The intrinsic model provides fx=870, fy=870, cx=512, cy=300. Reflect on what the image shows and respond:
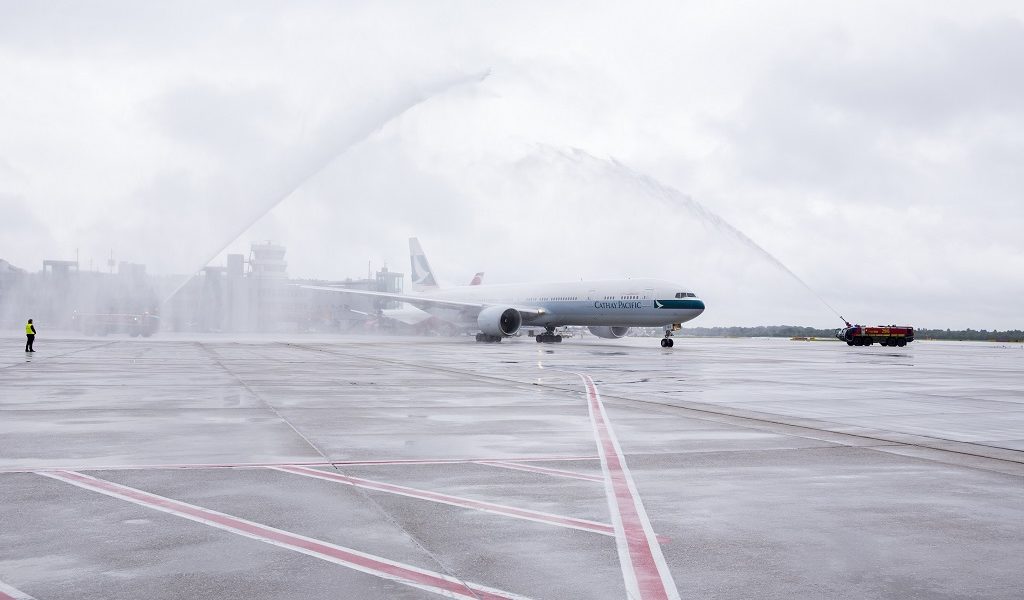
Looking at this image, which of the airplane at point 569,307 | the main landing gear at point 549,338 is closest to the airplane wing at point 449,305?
the airplane at point 569,307

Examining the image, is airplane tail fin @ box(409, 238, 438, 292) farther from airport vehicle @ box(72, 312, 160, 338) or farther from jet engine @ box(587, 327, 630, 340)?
airport vehicle @ box(72, 312, 160, 338)

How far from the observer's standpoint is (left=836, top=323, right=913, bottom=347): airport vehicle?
62.5 m

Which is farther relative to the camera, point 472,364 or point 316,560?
point 472,364

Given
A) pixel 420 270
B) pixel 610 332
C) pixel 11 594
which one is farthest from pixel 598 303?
pixel 11 594

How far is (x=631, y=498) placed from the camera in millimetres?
8180

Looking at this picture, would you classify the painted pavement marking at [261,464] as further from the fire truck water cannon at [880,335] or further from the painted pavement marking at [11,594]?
the fire truck water cannon at [880,335]

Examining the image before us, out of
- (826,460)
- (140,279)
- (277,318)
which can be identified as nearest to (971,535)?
(826,460)

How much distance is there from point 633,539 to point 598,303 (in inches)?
2025

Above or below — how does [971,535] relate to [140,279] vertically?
below

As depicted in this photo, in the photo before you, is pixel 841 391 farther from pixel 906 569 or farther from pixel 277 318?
pixel 277 318

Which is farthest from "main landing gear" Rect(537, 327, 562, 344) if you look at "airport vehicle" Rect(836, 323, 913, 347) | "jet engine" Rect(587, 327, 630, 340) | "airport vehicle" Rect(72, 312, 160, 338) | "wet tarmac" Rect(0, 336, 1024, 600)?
"wet tarmac" Rect(0, 336, 1024, 600)

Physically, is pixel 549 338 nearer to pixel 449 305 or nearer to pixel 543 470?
pixel 449 305

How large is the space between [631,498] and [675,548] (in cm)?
178

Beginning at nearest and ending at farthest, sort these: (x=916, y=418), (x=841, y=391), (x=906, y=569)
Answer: (x=906, y=569)
(x=916, y=418)
(x=841, y=391)
